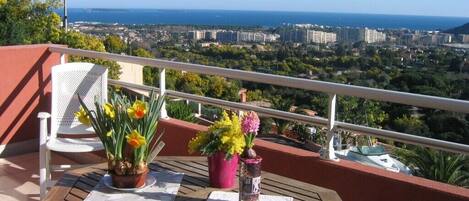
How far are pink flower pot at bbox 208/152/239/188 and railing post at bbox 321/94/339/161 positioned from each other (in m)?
1.17

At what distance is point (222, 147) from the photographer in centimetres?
206

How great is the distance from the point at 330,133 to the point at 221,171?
124 centimetres

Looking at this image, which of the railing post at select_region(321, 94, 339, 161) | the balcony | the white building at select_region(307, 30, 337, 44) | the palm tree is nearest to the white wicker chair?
the balcony

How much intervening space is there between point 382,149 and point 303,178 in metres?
0.98

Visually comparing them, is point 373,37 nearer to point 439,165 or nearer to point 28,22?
point 28,22

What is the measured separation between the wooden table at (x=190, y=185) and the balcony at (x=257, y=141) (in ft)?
2.94

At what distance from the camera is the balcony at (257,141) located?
289 cm

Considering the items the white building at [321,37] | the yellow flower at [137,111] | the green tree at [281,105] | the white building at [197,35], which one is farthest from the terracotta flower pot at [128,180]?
the white building at [197,35]

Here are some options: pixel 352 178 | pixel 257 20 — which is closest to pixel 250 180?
pixel 352 178

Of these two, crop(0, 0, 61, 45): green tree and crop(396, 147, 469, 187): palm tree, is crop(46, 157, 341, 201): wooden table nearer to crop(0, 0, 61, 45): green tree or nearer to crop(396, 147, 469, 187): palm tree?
crop(396, 147, 469, 187): palm tree

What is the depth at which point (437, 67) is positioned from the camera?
11070 mm

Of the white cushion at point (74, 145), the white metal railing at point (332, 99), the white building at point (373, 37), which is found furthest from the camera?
the white building at point (373, 37)

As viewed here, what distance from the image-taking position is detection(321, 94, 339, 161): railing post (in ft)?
10.5

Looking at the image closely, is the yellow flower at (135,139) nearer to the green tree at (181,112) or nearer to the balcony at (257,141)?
the balcony at (257,141)
